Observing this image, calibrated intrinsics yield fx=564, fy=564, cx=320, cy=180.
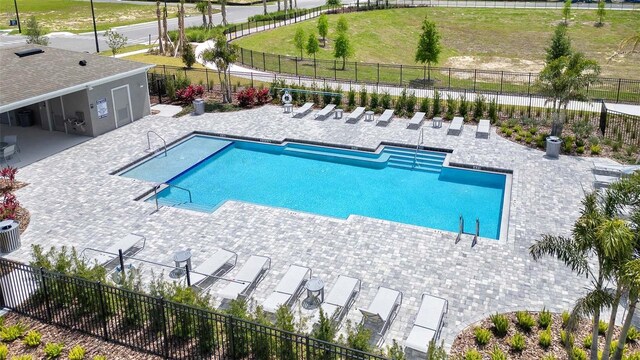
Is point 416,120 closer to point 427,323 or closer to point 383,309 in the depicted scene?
point 383,309

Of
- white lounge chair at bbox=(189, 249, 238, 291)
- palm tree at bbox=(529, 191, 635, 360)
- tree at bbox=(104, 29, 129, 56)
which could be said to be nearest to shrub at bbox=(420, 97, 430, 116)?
white lounge chair at bbox=(189, 249, 238, 291)

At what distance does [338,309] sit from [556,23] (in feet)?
194

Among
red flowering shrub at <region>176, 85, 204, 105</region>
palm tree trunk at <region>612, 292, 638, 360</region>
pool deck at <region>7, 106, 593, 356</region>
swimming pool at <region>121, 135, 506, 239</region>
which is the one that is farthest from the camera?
red flowering shrub at <region>176, 85, 204, 105</region>

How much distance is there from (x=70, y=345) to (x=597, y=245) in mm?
10518

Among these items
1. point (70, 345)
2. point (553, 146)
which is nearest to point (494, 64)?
point (553, 146)

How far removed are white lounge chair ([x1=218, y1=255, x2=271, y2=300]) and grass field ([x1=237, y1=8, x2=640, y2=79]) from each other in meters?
35.7

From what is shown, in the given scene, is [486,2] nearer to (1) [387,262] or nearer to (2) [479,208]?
(2) [479,208]

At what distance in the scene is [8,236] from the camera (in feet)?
53.1

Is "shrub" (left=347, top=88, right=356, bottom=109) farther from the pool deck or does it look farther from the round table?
the round table

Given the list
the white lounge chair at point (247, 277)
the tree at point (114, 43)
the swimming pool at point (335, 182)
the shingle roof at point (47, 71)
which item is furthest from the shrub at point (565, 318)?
the tree at point (114, 43)

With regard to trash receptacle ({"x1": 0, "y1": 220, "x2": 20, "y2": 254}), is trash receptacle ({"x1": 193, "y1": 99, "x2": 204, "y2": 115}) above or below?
above

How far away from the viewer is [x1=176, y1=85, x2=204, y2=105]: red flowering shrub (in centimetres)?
3078

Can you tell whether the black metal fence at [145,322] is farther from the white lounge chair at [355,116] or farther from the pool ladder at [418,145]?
the white lounge chair at [355,116]

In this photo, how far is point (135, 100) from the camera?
27797 mm
